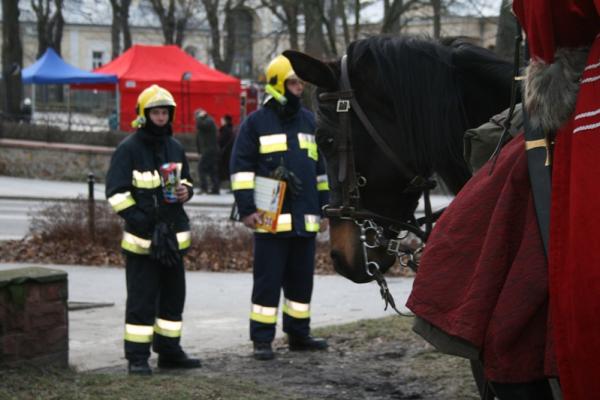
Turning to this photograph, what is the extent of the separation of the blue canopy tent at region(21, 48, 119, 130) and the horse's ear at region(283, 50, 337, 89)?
1145 inches

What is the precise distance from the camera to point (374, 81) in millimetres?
3953

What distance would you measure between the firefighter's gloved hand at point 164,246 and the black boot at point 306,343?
137cm

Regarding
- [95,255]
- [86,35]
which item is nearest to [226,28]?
[86,35]

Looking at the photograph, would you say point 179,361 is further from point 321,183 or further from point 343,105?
point 343,105

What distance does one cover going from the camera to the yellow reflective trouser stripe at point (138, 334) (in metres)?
7.35

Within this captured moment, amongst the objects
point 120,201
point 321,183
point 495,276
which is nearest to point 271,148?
point 321,183

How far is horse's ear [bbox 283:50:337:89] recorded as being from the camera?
4078mm

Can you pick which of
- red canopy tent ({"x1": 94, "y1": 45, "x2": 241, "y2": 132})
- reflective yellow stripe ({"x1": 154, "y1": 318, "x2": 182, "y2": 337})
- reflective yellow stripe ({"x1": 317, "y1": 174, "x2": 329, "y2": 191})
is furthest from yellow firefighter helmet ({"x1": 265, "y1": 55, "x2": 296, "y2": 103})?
red canopy tent ({"x1": 94, "y1": 45, "x2": 241, "y2": 132})

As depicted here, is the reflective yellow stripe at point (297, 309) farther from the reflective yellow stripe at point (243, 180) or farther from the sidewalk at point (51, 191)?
the sidewalk at point (51, 191)

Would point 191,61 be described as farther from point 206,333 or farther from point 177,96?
point 206,333

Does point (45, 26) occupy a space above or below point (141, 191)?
above

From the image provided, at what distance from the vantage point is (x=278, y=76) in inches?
315

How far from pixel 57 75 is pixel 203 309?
2577 cm

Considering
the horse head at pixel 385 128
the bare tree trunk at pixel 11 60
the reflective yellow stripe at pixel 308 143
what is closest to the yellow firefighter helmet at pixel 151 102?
the reflective yellow stripe at pixel 308 143
